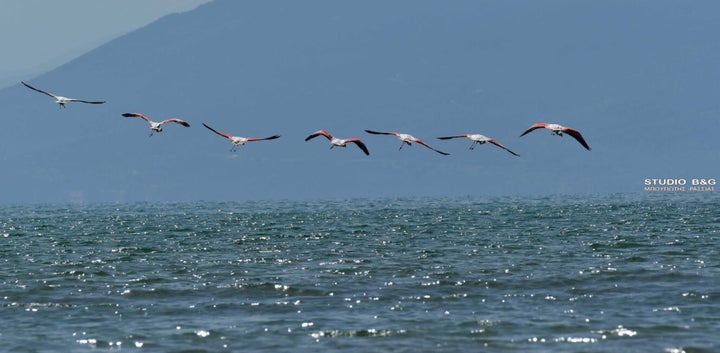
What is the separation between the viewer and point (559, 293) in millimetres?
43062

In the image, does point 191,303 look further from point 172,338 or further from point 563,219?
point 563,219

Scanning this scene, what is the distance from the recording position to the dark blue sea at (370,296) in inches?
1368

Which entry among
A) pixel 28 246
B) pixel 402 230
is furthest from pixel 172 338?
pixel 402 230

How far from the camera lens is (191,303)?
138 ft

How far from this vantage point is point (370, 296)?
141 feet

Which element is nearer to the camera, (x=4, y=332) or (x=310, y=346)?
(x=310, y=346)

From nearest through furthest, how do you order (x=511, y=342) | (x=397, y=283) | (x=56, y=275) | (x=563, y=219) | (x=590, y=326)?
(x=511, y=342) < (x=590, y=326) < (x=397, y=283) < (x=56, y=275) < (x=563, y=219)

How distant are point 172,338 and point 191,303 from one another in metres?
6.61

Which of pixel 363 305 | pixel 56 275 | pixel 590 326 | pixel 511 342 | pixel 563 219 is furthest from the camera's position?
pixel 563 219

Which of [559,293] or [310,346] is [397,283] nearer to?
[559,293]

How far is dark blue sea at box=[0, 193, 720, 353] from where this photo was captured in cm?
3475

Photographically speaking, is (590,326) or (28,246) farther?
(28,246)

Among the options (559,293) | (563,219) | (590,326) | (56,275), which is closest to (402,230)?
(563,219)

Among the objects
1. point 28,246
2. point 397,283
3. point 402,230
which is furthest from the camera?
point 402,230
